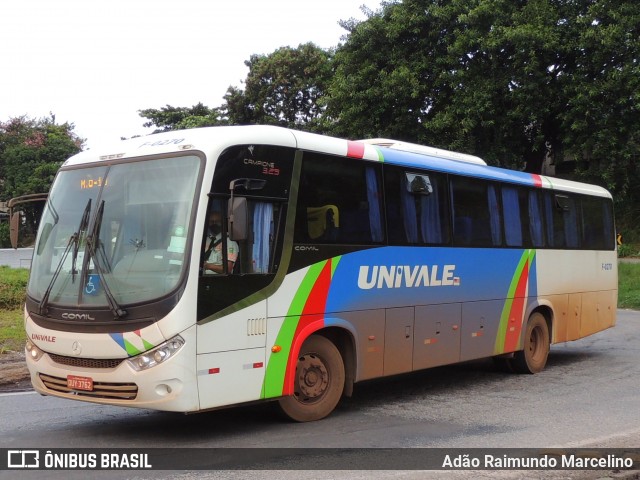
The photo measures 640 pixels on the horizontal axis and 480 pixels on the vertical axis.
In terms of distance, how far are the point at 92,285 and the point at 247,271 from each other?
57.5 inches

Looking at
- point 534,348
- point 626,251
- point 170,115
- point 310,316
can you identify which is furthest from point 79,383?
point 170,115

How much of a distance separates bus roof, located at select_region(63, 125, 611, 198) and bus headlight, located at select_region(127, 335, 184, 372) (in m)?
1.78

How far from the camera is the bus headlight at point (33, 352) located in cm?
731

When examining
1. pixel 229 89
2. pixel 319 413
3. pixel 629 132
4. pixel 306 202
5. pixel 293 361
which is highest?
pixel 229 89

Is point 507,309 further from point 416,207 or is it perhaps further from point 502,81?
point 502,81

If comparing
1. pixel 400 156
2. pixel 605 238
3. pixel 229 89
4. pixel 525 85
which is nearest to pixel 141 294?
pixel 400 156

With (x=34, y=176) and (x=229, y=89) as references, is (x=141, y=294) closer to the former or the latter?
(x=229, y=89)

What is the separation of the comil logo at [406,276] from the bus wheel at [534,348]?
2536mm

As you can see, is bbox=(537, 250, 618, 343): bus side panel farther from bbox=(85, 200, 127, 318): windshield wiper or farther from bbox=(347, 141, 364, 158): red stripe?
bbox=(85, 200, 127, 318): windshield wiper

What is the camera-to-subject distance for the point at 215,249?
700 centimetres

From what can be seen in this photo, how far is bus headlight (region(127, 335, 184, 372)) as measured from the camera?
660 centimetres

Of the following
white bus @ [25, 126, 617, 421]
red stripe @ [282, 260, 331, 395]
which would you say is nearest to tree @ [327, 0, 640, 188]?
white bus @ [25, 126, 617, 421]

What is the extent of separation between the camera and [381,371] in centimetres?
885

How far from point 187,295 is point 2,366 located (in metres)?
5.98
